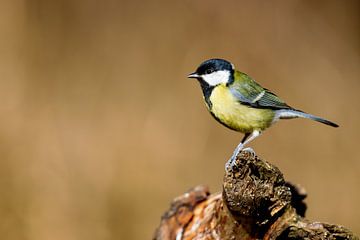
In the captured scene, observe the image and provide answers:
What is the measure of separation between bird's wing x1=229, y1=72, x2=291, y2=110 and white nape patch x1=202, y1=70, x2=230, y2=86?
30mm

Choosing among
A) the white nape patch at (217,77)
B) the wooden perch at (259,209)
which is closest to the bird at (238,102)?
the white nape patch at (217,77)

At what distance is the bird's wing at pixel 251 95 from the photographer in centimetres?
179

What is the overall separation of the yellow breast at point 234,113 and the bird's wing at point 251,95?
2 centimetres

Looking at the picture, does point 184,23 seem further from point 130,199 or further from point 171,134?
point 130,199

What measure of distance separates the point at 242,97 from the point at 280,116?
157 mm

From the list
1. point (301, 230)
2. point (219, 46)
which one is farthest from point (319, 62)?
point (301, 230)

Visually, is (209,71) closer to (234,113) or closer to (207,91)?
(207,91)

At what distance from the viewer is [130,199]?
2.82 meters

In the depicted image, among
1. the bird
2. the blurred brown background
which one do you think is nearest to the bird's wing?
the bird

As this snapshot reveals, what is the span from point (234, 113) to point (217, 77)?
139 millimetres

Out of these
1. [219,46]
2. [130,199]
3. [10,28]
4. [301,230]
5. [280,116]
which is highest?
[10,28]

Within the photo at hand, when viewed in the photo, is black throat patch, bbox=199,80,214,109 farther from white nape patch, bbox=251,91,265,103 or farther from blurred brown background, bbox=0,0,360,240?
blurred brown background, bbox=0,0,360,240

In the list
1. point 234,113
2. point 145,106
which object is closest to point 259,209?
point 234,113

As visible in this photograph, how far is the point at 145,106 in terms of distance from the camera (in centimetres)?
290
